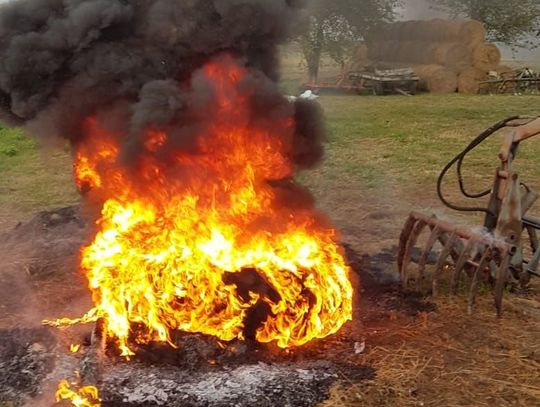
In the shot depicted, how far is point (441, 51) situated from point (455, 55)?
2.30 feet

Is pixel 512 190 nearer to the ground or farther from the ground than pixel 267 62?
nearer to the ground

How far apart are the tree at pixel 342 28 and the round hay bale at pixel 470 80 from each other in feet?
13.3

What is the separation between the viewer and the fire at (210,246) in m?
5.29

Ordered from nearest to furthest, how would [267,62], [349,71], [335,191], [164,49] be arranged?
[164,49], [267,62], [335,191], [349,71]

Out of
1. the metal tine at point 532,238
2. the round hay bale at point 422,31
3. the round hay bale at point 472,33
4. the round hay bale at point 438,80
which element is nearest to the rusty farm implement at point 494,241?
the metal tine at point 532,238

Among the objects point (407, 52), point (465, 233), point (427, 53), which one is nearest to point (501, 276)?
point (465, 233)

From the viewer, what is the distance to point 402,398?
460 centimetres

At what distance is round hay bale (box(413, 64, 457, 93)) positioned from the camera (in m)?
25.9

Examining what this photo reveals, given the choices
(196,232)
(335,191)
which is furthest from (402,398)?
(335,191)

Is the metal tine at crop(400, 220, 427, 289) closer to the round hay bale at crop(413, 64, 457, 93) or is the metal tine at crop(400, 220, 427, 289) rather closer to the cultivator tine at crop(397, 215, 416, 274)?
the cultivator tine at crop(397, 215, 416, 274)

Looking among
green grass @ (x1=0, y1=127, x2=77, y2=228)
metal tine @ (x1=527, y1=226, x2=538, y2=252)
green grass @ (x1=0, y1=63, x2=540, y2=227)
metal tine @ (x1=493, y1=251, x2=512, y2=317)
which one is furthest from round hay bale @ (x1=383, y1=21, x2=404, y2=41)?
→ metal tine @ (x1=493, y1=251, x2=512, y2=317)

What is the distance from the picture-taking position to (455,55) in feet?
87.4

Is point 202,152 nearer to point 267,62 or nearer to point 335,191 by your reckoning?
point 267,62

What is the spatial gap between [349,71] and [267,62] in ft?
77.8
